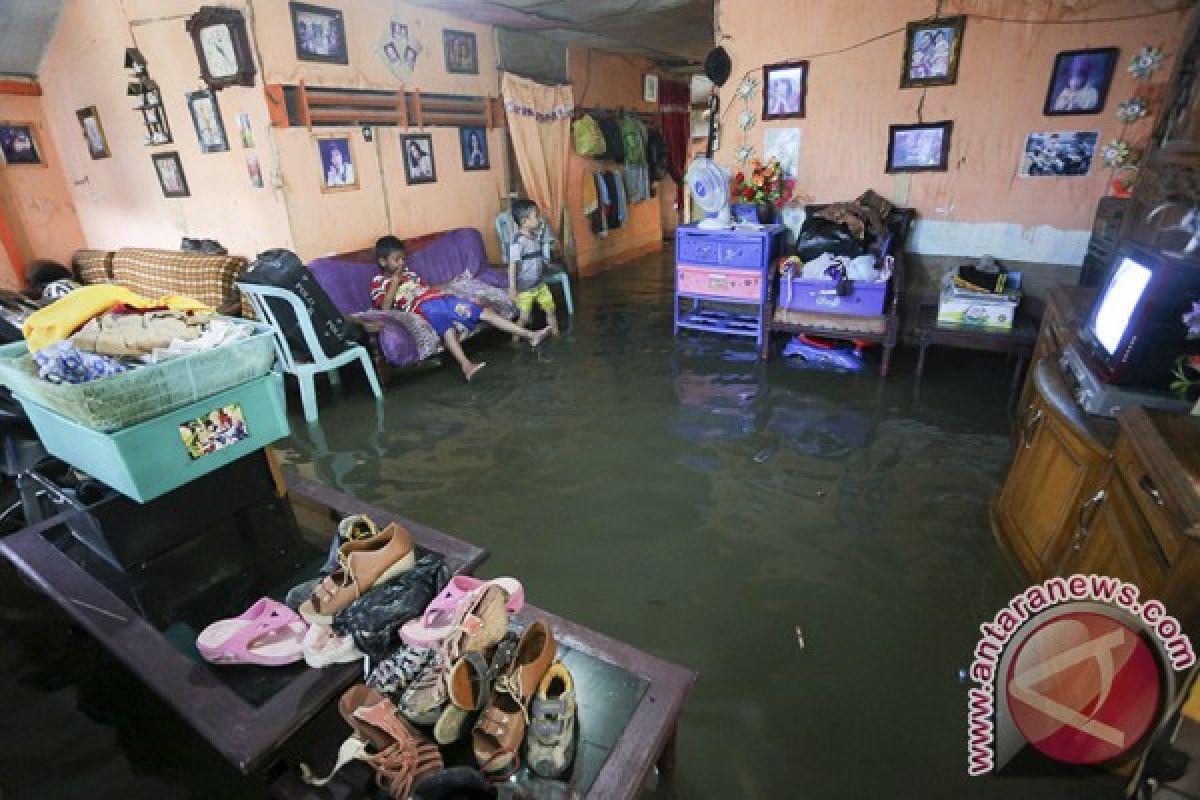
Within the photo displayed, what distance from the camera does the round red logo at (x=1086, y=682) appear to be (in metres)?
1.16

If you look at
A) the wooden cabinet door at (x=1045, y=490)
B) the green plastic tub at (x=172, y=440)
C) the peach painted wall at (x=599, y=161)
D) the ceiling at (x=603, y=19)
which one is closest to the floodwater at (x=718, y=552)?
the wooden cabinet door at (x=1045, y=490)

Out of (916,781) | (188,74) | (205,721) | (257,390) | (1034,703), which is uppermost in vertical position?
(188,74)

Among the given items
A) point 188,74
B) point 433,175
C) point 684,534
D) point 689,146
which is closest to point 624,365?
point 684,534

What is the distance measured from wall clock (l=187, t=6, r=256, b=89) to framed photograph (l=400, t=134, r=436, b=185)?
122 centimetres

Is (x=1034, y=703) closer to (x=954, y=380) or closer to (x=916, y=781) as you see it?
(x=916, y=781)

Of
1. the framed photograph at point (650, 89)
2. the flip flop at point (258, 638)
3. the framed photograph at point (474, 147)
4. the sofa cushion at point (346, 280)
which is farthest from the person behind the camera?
the framed photograph at point (650, 89)

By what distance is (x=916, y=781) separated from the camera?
1441 mm

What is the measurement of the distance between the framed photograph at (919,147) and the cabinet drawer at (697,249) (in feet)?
4.16

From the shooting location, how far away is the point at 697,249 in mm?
4219

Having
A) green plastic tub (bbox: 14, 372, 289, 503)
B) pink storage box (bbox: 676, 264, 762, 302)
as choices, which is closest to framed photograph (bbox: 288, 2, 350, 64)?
pink storage box (bbox: 676, 264, 762, 302)

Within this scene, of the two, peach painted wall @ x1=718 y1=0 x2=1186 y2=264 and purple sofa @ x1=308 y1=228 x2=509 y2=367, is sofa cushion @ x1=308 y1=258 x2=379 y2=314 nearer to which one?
purple sofa @ x1=308 y1=228 x2=509 y2=367

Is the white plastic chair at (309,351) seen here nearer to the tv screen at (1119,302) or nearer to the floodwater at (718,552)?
the floodwater at (718,552)

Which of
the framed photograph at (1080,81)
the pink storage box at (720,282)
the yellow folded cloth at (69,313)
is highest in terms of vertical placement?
the framed photograph at (1080,81)

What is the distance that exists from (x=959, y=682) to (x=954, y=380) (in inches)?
98.9
